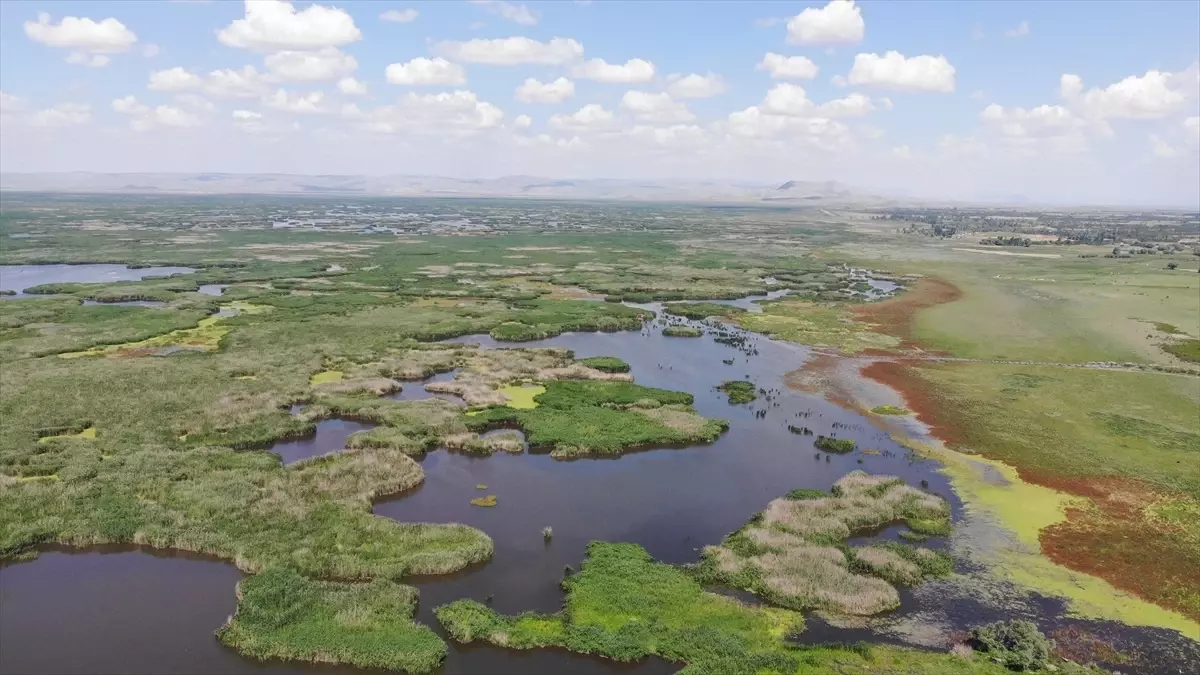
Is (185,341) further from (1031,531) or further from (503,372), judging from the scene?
(1031,531)

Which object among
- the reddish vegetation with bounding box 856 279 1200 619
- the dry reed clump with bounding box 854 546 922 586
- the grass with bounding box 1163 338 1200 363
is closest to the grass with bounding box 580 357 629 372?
the reddish vegetation with bounding box 856 279 1200 619

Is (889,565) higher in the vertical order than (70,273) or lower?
lower

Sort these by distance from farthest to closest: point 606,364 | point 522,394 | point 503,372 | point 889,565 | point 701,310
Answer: point 701,310 → point 606,364 → point 503,372 → point 522,394 → point 889,565

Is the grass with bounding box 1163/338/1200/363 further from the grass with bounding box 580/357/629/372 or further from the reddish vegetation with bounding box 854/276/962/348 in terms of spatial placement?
→ the grass with bounding box 580/357/629/372

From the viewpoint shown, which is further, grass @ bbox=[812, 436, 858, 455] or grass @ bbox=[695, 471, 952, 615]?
grass @ bbox=[812, 436, 858, 455]

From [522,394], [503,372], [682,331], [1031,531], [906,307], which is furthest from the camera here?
[906,307]

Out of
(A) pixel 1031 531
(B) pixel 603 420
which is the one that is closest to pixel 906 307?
(B) pixel 603 420
